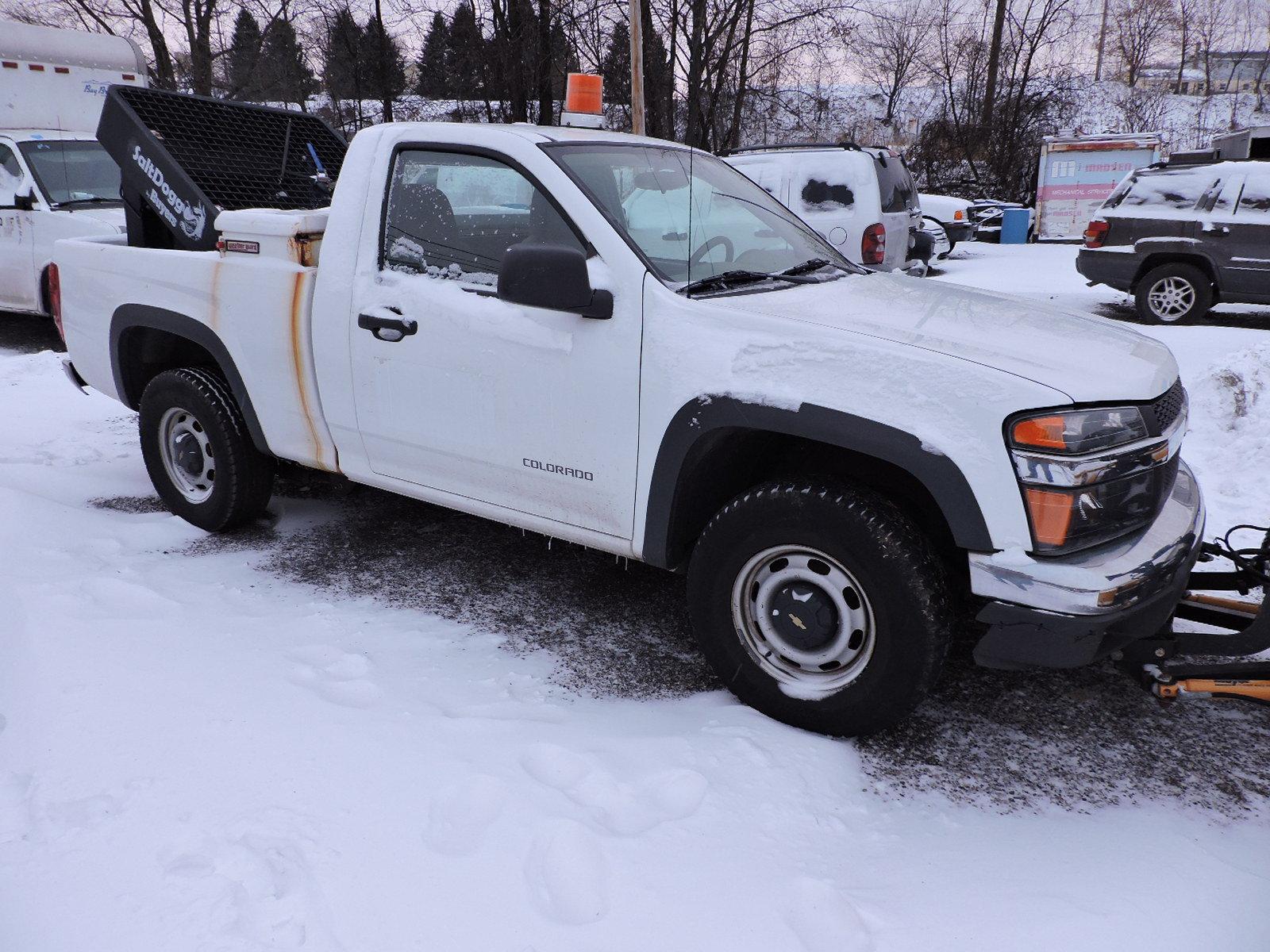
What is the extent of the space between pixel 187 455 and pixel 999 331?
12.1 feet

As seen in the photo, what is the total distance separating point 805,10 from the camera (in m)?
20.0

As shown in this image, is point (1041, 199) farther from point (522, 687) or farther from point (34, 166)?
point (522, 687)

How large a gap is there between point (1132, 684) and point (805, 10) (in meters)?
19.8

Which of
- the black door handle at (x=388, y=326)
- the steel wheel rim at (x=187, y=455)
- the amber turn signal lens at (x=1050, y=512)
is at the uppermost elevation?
the black door handle at (x=388, y=326)

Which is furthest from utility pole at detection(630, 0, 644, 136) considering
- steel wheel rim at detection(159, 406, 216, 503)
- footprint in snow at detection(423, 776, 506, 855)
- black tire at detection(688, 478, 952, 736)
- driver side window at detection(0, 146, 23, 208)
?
footprint in snow at detection(423, 776, 506, 855)

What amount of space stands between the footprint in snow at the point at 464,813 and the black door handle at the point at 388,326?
1664 mm

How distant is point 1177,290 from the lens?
10359 mm

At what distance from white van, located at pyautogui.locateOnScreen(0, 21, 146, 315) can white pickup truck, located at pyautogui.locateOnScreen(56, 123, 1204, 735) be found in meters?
5.97

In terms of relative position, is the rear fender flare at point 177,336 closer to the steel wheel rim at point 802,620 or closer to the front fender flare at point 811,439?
the front fender flare at point 811,439

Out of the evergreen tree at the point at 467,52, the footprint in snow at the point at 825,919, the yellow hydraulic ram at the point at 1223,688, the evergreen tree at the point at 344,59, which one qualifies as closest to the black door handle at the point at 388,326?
the footprint in snow at the point at 825,919

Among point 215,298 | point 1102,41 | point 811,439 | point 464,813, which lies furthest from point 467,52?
point 1102,41

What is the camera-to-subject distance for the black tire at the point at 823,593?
2705mm

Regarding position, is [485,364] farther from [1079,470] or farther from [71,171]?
[71,171]

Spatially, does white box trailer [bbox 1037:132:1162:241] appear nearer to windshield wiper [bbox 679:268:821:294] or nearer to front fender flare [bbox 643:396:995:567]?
windshield wiper [bbox 679:268:821:294]
